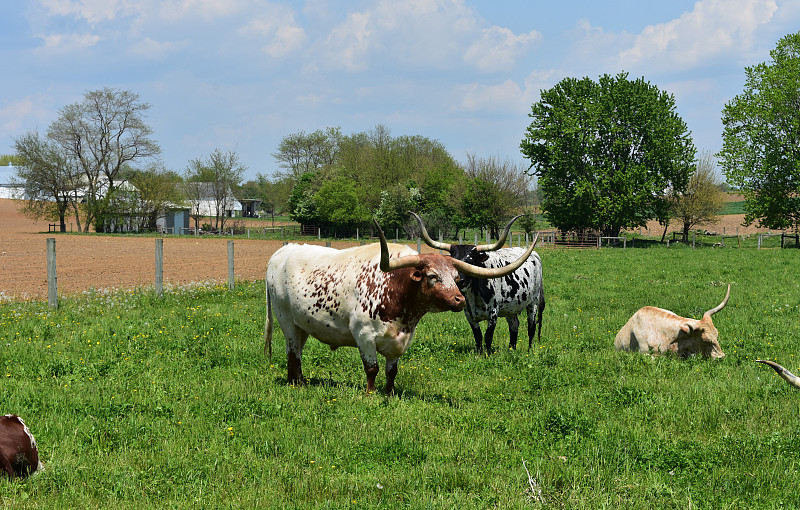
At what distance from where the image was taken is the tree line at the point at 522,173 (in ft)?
154

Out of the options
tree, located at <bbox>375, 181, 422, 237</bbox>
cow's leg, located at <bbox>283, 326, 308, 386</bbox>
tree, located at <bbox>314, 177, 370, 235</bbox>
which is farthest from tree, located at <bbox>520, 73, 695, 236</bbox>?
cow's leg, located at <bbox>283, 326, 308, 386</bbox>

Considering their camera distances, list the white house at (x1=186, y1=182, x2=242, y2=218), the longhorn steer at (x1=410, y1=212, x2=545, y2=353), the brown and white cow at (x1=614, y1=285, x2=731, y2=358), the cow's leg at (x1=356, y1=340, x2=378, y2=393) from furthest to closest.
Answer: the white house at (x1=186, y1=182, x2=242, y2=218), the longhorn steer at (x1=410, y1=212, x2=545, y2=353), the brown and white cow at (x1=614, y1=285, x2=731, y2=358), the cow's leg at (x1=356, y1=340, x2=378, y2=393)

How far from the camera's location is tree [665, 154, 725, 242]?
62.6 m

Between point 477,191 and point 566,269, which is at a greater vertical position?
point 477,191

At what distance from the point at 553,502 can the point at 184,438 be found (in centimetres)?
337

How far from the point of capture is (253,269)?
25.1 metres

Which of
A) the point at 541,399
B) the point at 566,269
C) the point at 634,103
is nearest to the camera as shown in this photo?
the point at 541,399

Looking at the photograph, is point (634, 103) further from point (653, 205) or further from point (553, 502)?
point (553, 502)

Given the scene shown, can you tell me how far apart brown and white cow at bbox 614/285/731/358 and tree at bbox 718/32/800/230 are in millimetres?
42012

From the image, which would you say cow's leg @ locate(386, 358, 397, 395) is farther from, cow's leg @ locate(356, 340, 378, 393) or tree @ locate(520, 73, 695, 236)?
tree @ locate(520, 73, 695, 236)

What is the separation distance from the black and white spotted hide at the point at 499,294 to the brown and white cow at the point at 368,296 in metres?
2.27

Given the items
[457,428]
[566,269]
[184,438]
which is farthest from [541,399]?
[566,269]

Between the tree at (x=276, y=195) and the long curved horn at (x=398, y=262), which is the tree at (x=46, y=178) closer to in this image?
the tree at (x=276, y=195)

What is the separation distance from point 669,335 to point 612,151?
44.5 meters
